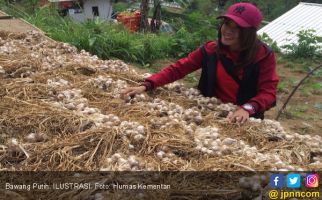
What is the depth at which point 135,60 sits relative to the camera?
21.6 feet

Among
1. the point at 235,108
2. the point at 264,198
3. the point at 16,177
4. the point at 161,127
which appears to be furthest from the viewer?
the point at 235,108

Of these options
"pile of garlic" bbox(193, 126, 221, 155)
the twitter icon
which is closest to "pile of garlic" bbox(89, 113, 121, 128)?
"pile of garlic" bbox(193, 126, 221, 155)

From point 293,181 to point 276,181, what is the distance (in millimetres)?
92

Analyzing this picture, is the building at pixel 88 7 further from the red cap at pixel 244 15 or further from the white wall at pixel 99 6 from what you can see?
the red cap at pixel 244 15

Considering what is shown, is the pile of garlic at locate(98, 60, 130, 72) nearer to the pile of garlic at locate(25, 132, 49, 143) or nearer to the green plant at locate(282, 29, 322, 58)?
the pile of garlic at locate(25, 132, 49, 143)

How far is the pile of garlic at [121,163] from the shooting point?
2.06m

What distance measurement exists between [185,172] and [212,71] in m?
1.43

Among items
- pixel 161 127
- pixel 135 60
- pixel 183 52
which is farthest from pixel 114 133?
pixel 183 52

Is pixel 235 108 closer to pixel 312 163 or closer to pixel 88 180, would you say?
pixel 312 163

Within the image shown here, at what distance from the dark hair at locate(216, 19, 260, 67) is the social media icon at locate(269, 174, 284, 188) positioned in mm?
1298

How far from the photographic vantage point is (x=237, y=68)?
129 inches

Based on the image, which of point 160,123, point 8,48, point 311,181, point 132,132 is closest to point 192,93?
point 160,123

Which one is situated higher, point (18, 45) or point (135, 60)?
point (18, 45)

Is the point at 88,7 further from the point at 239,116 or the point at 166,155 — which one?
the point at 166,155
